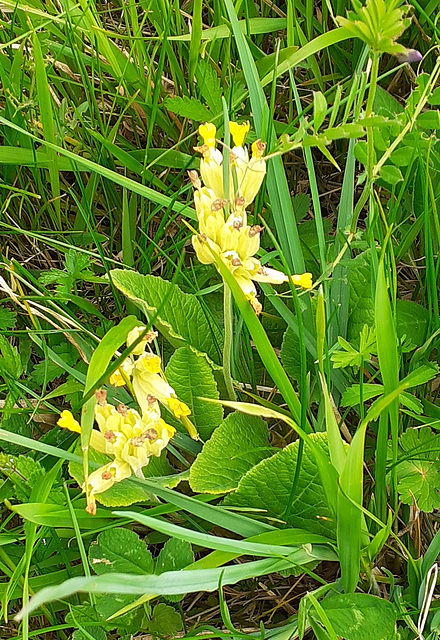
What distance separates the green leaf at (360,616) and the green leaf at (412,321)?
0.49 metres

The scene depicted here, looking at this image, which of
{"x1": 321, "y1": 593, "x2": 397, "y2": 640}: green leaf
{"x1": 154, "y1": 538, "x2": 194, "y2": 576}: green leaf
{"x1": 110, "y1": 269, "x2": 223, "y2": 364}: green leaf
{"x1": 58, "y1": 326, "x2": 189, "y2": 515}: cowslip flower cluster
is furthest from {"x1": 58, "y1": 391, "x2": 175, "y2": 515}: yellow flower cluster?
{"x1": 321, "y1": 593, "x2": 397, "y2": 640}: green leaf

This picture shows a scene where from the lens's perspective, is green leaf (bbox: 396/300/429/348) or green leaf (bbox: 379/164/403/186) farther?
green leaf (bbox: 396/300/429/348)

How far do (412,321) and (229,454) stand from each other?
1.44ft

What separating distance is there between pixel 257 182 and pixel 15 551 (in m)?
0.80

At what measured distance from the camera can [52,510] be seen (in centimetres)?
111

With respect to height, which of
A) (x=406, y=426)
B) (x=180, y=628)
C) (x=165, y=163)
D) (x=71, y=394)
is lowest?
(x=180, y=628)

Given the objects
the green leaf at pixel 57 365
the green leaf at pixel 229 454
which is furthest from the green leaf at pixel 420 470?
the green leaf at pixel 57 365

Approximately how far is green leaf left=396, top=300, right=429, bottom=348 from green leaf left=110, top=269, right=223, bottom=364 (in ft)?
1.19

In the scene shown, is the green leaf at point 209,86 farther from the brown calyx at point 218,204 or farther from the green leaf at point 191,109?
the brown calyx at point 218,204

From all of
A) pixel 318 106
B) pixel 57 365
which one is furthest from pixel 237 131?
pixel 57 365

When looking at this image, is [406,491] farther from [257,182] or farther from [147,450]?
[257,182]

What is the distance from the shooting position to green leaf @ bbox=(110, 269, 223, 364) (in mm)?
1340

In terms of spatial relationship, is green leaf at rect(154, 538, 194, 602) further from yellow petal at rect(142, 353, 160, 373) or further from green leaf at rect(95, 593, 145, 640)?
yellow petal at rect(142, 353, 160, 373)

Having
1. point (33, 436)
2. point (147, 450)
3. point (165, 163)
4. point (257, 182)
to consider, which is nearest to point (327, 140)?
point (257, 182)
